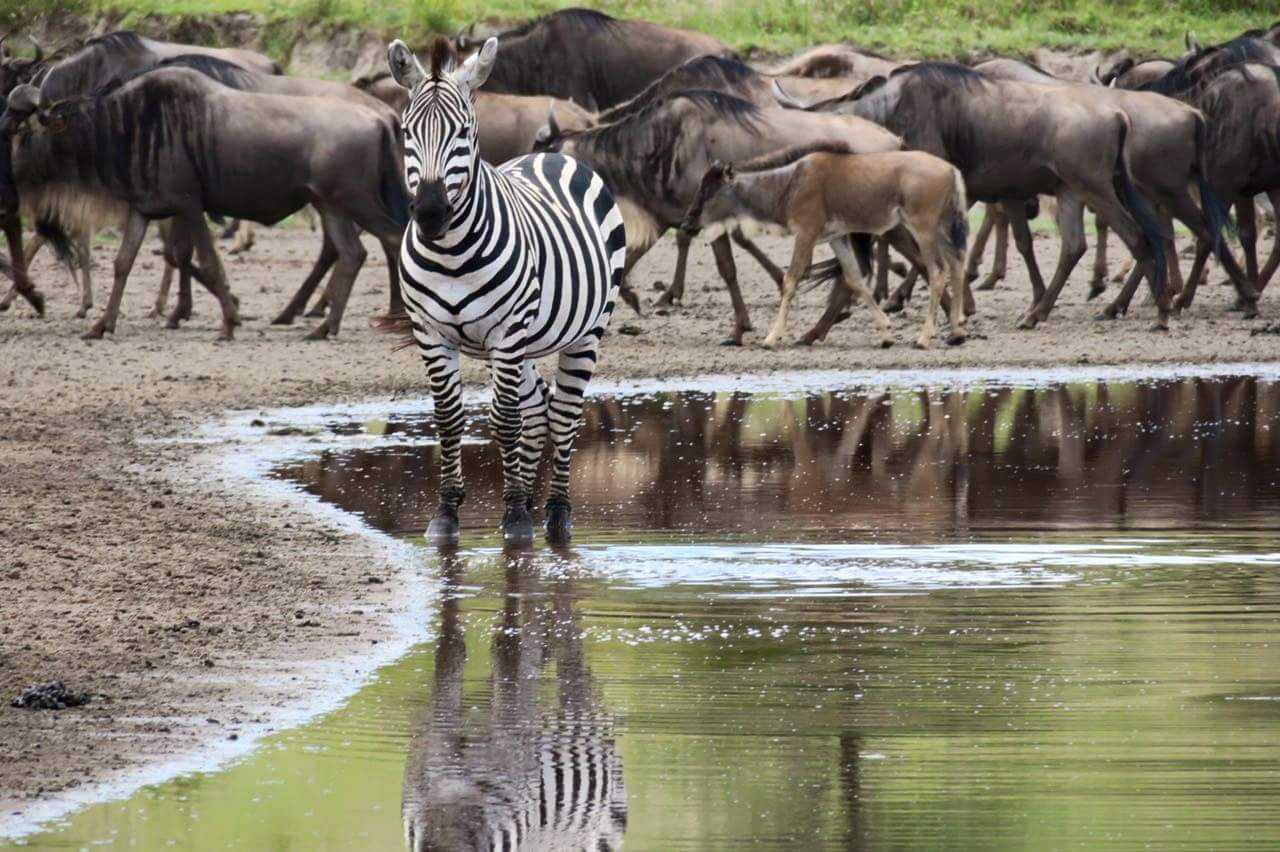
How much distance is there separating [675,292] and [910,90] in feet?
8.30

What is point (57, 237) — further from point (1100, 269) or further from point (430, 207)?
point (430, 207)

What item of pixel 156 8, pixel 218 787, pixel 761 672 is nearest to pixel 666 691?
pixel 761 672

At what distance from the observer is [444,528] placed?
9.28m

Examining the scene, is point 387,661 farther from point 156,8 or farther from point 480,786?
point 156,8

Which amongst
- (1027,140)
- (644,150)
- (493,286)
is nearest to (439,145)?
(493,286)

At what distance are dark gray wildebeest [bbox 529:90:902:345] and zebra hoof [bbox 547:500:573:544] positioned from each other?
8734 millimetres

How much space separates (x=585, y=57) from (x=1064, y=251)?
6.51m

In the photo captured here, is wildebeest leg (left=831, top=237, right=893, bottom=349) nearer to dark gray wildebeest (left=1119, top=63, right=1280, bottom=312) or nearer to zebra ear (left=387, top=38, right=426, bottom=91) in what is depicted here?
dark gray wildebeest (left=1119, top=63, right=1280, bottom=312)

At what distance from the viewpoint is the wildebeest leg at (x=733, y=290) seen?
17.2 m

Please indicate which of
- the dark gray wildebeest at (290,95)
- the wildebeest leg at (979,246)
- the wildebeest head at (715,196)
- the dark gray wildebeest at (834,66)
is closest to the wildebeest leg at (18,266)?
the dark gray wildebeest at (290,95)

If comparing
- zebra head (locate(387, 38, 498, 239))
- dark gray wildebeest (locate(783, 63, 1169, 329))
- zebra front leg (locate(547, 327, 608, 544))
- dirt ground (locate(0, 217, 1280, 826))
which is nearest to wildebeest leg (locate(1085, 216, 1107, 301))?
dirt ground (locate(0, 217, 1280, 826))

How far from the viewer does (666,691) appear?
659cm

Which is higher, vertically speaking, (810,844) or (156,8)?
(156,8)

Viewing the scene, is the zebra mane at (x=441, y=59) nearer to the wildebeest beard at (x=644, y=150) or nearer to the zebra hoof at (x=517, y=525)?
the zebra hoof at (x=517, y=525)
